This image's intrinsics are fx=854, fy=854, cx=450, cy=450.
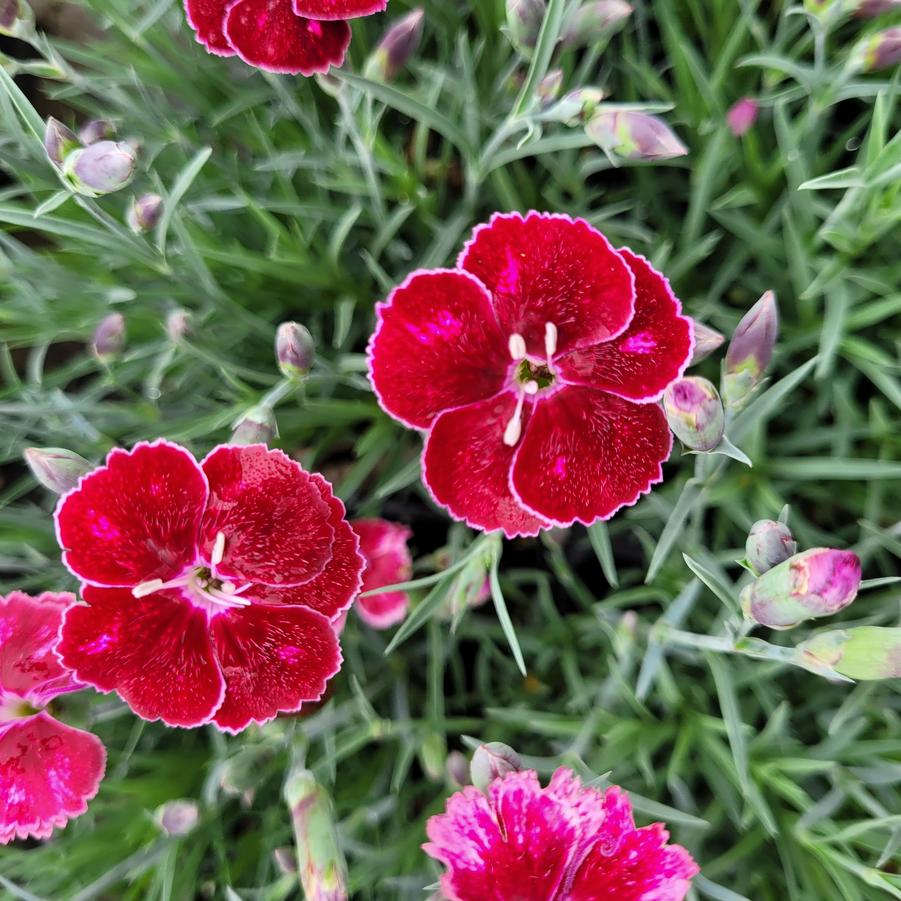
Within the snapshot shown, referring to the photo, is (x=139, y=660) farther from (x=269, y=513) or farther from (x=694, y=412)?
(x=694, y=412)

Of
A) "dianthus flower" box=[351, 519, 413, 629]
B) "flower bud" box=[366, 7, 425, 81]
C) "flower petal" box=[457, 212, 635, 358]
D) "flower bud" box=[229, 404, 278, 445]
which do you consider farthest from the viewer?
"dianthus flower" box=[351, 519, 413, 629]

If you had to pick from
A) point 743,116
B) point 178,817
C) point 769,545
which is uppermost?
point 743,116

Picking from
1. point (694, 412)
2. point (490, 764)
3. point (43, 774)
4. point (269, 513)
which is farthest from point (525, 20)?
point (43, 774)

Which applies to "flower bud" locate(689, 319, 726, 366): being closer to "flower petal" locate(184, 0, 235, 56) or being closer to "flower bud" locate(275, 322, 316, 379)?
"flower bud" locate(275, 322, 316, 379)

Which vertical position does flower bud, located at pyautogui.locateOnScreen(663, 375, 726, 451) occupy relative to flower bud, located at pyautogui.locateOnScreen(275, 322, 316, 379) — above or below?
above

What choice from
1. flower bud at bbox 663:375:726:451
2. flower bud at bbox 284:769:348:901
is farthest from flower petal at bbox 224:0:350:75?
flower bud at bbox 284:769:348:901

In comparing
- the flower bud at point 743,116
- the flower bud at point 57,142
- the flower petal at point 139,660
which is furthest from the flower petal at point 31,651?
the flower bud at point 743,116

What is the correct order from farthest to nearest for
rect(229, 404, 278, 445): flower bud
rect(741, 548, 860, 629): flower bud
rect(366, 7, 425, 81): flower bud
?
rect(366, 7, 425, 81): flower bud → rect(229, 404, 278, 445): flower bud → rect(741, 548, 860, 629): flower bud

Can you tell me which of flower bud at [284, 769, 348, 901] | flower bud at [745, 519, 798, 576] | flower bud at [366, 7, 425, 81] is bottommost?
flower bud at [284, 769, 348, 901]
